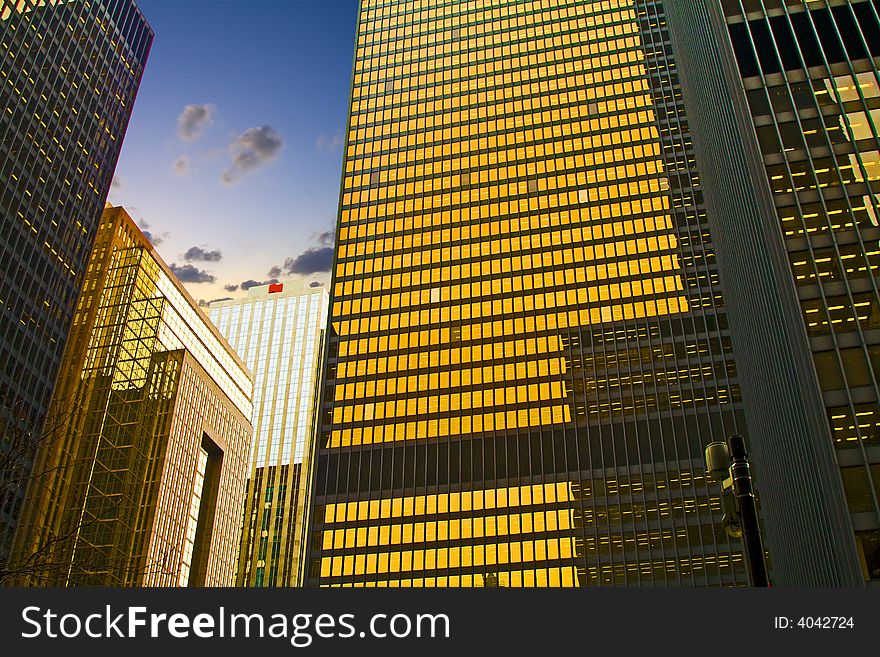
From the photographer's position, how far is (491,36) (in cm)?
15288

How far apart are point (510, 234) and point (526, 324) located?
1679 cm

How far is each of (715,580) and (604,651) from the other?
307ft

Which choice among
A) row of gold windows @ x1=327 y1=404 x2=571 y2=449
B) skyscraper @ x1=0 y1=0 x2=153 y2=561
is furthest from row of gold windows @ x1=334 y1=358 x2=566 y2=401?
skyscraper @ x1=0 y1=0 x2=153 y2=561

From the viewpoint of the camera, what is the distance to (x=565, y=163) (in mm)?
133250

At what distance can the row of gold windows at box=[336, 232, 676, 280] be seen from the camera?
123 metres

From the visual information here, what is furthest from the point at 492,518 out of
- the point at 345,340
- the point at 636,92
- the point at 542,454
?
the point at 636,92

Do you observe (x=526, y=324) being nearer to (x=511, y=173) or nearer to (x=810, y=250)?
(x=511, y=173)

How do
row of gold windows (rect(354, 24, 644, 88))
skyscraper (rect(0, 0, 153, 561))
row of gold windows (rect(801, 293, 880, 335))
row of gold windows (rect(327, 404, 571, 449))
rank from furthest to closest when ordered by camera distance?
row of gold windows (rect(354, 24, 644, 88)) < row of gold windows (rect(327, 404, 571, 449)) < skyscraper (rect(0, 0, 153, 561)) < row of gold windows (rect(801, 293, 880, 335))

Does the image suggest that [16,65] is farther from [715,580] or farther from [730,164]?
[715,580]

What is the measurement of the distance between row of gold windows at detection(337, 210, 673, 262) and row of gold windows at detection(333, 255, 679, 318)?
3743 millimetres

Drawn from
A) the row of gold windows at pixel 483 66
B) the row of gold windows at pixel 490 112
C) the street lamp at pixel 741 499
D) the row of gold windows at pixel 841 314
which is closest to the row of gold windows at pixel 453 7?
the row of gold windows at pixel 483 66

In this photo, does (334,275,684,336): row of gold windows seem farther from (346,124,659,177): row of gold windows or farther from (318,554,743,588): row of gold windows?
(318,554,743,588): row of gold windows

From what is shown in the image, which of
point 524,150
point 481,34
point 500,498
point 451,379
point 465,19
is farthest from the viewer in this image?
point 465,19

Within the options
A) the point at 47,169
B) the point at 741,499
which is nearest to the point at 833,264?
the point at 741,499
